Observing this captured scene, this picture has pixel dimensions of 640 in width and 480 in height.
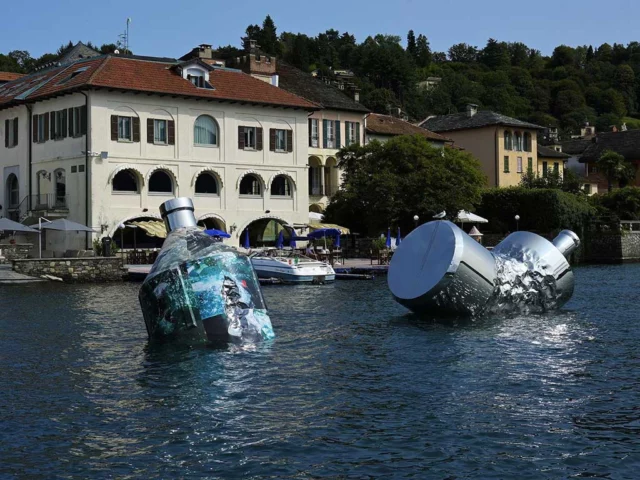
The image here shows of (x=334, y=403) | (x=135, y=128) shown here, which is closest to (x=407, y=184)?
(x=135, y=128)

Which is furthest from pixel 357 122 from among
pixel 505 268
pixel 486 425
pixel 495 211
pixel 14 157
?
pixel 486 425

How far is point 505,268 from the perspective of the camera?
86.0 ft

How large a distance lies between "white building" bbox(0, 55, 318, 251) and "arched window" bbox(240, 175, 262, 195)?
2.7 inches

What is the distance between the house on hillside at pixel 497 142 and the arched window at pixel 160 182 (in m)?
42.0

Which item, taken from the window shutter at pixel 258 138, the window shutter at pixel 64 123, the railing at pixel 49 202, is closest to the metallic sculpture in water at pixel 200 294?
the railing at pixel 49 202

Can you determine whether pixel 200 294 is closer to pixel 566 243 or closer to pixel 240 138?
pixel 566 243

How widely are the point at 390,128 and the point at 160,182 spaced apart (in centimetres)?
3097

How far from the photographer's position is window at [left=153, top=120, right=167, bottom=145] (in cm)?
6175

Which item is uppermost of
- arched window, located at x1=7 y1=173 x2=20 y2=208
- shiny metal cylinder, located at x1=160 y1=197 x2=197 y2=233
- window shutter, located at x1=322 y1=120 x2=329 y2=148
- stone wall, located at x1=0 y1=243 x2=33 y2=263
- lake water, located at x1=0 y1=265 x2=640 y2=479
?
window shutter, located at x1=322 y1=120 x2=329 y2=148

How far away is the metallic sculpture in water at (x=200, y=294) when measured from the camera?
19.6 metres

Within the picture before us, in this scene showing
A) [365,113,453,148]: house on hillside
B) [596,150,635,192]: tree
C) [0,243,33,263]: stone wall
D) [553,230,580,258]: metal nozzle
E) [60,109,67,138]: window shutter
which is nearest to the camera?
[553,230,580,258]: metal nozzle

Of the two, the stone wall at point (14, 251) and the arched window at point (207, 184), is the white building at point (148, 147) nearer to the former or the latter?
the arched window at point (207, 184)

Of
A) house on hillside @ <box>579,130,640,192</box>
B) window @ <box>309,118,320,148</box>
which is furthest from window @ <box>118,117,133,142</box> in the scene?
house on hillside @ <box>579,130,640,192</box>

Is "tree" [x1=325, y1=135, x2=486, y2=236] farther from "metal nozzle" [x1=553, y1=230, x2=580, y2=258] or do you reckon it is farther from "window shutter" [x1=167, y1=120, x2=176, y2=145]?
"metal nozzle" [x1=553, y1=230, x2=580, y2=258]
